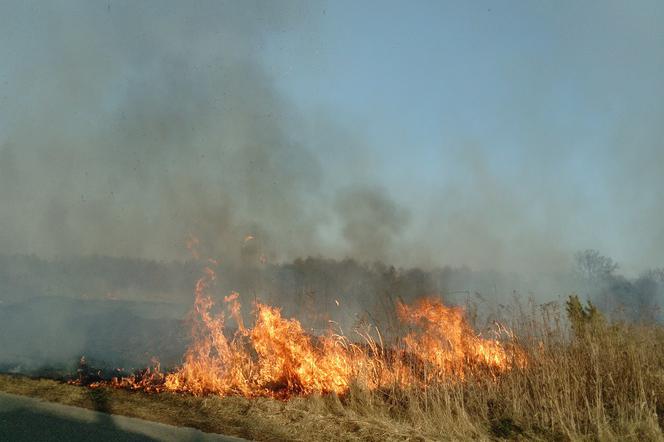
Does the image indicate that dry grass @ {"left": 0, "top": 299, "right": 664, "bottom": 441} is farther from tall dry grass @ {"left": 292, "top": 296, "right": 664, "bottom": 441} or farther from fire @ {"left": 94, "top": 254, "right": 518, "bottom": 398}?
fire @ {"left": 94, "top": 254, "right": 518, "bottom": 398}

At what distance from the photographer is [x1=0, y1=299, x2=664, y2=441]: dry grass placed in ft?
20.6

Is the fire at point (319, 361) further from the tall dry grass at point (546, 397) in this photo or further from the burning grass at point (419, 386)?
the tall dry grass at point (546, 397)

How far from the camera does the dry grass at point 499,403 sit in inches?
247

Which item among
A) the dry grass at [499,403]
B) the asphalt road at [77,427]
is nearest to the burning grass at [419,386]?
the dry grass at [499,403]

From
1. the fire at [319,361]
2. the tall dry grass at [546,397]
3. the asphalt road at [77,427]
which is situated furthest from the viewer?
the fire at [319,361]

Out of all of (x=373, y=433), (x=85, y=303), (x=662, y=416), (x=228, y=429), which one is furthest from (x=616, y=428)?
(x=85, y=303)

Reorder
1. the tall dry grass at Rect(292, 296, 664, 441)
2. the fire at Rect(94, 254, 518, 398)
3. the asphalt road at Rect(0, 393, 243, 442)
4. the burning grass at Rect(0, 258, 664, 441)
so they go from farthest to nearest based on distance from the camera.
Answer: the fire at Rect(94, 254, 518, 398) → the burning grass at Rect(0, 258, 664, 441) → the tall dry grass at Rect(292, 296, 664, 441) → the asphalt road at Rect(0, 393, 243, 442)

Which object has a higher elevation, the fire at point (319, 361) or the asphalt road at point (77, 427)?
the fire at point (319, 361)

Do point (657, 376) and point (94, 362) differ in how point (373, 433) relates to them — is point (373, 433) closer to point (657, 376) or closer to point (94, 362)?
point (657, 376)

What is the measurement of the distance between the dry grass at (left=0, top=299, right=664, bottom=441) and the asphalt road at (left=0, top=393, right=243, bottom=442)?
1.10 ft

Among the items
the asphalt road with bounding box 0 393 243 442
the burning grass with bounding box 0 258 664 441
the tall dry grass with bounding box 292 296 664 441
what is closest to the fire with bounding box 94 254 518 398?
the burning grass with bounding box 0 258 664 441

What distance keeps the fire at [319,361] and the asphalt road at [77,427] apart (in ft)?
6.46

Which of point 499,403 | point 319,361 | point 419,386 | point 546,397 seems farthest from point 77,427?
point 546,397

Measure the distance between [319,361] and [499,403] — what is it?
3.55 metres
